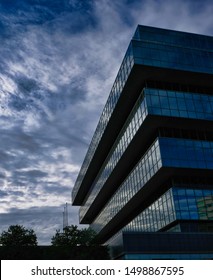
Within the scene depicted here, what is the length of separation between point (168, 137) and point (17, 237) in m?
31.0

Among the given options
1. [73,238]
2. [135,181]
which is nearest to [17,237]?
[73,238]

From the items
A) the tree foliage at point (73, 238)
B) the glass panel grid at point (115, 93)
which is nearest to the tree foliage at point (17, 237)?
the tree foliage at point (73, 238)

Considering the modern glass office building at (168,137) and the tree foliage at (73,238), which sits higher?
the modern glass office building at (168,137)

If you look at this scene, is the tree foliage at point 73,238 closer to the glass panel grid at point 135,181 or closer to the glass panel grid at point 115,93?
the glass panel grid at point 135,181

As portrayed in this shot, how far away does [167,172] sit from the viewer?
5400 cm

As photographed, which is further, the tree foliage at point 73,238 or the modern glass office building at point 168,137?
the tree foliage at point 73,238

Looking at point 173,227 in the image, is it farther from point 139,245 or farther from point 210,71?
point 210,71

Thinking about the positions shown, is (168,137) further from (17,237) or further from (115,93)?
(17,237)

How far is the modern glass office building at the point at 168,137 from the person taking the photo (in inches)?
1877

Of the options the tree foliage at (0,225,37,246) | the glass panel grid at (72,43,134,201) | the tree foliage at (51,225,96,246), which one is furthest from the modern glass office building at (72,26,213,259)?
the tree foliage at (0,225,37,246)

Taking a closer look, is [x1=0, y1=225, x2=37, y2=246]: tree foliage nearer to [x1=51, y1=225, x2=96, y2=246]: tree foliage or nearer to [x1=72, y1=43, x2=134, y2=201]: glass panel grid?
[x1=51, y1=225, x2=96, y2=246]: tree foliage

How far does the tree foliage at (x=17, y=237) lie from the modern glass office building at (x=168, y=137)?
52.4 feet
